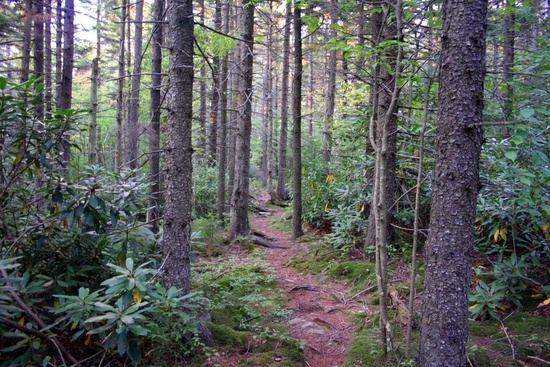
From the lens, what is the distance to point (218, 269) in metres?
7.12

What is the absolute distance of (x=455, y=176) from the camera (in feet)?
9.66

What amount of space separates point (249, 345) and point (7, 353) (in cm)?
229

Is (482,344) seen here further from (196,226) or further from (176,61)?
(196,226)

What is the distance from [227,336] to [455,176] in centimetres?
299

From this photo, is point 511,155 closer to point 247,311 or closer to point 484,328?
point 484,328

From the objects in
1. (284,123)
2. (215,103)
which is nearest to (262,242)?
(215,103)

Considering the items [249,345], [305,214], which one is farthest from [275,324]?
[305,214]

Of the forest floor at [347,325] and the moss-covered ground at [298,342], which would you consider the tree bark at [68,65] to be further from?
the forest floor at [347,325]

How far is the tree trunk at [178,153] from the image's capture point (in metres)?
3.88

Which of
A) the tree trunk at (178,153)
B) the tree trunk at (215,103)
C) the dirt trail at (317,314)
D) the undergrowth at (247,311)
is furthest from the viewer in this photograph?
the tree trunk at (215,103)

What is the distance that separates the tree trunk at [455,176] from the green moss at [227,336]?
2.05 metres

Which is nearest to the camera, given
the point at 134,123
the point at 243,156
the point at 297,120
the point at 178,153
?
the point at 178,153

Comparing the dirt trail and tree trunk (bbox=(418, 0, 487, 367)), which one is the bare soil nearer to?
the dirt trail

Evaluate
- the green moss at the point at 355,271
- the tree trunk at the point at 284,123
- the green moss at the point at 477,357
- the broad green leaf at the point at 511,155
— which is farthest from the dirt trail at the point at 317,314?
the tree trunk at the point at 284,123
